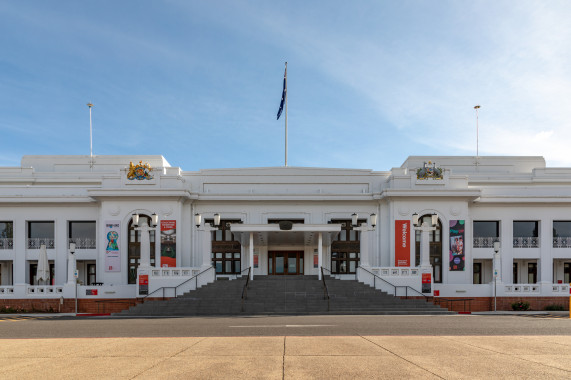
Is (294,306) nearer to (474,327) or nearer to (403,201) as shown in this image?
(474,327)

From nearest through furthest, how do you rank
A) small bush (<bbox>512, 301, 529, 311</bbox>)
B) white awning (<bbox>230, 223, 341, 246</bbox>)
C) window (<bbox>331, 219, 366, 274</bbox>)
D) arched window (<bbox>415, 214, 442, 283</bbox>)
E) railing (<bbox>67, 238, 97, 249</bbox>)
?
small bush (<bbox>512, 301, 529, 311</bbox>) → white awning (<bbox>230, 223, 341, 246</bbox>) → arched window (<bbox>415, 214, 442, 283</bbox>) → railing (<bbox>67, 238, 97, 249</bbox>) → window (<bbox>331, 219, 366, 274</bbox>)

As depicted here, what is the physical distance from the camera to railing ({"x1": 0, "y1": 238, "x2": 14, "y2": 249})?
31469 mm

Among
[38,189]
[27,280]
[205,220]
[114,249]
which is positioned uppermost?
[38,189]

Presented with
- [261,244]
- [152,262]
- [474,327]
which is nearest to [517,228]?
[261,244]

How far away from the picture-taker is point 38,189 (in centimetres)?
3247

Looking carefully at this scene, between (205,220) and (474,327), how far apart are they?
23.7 meters

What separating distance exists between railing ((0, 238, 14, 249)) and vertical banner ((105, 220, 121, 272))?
792cm

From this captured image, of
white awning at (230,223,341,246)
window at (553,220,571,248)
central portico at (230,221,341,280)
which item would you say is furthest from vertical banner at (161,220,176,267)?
window at (553,220,571,248)

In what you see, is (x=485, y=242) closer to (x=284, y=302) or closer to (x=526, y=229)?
(x=526, y=229)

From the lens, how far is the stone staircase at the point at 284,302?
2005 cm

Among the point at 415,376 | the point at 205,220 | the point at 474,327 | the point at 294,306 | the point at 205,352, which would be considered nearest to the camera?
the point at 415,376

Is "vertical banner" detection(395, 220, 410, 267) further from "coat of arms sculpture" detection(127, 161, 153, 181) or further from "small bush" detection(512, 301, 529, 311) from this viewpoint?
"coat of arms sculpture" detection(127, 161, 153, 181)

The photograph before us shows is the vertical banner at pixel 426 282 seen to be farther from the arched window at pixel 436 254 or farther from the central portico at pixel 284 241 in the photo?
the arched window at pixel 436 254

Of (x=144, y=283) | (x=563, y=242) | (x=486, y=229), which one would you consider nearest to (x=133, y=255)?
(x=144, y=283)
